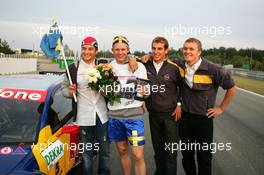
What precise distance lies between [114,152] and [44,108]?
2372mm

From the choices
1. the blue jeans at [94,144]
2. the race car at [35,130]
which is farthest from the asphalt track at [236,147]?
the race car at [35,130]

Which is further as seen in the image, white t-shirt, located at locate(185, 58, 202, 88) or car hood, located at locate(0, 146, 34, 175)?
white t-shirt, located at locate(185, 58, 202, 88)

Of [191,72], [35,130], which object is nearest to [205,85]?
[191,72]

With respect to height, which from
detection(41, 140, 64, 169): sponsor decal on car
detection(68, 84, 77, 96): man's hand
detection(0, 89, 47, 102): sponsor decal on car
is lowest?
detection(41, 140, 64, 169): sponsor decal on car

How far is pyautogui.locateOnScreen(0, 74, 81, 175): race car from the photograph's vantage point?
126 inches

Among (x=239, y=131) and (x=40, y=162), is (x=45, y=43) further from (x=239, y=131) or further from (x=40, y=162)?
(x=239, y=131)

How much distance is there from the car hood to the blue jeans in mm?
980

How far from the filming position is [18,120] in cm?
389

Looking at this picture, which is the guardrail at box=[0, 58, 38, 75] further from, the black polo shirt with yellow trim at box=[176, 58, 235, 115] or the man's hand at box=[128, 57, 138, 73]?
the black polo shirt with yellow trim at box=[176, 58, 235, 115]

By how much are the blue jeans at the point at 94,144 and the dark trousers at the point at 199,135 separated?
1.05 m

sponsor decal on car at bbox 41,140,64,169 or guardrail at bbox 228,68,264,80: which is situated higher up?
sponsor decal on car at bbox 41,140,64,169

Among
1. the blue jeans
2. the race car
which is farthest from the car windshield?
the blue jeans

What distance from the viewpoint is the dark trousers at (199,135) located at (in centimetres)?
405

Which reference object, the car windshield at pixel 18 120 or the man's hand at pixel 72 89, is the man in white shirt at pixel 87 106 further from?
the car windshield at pixel 18 120
